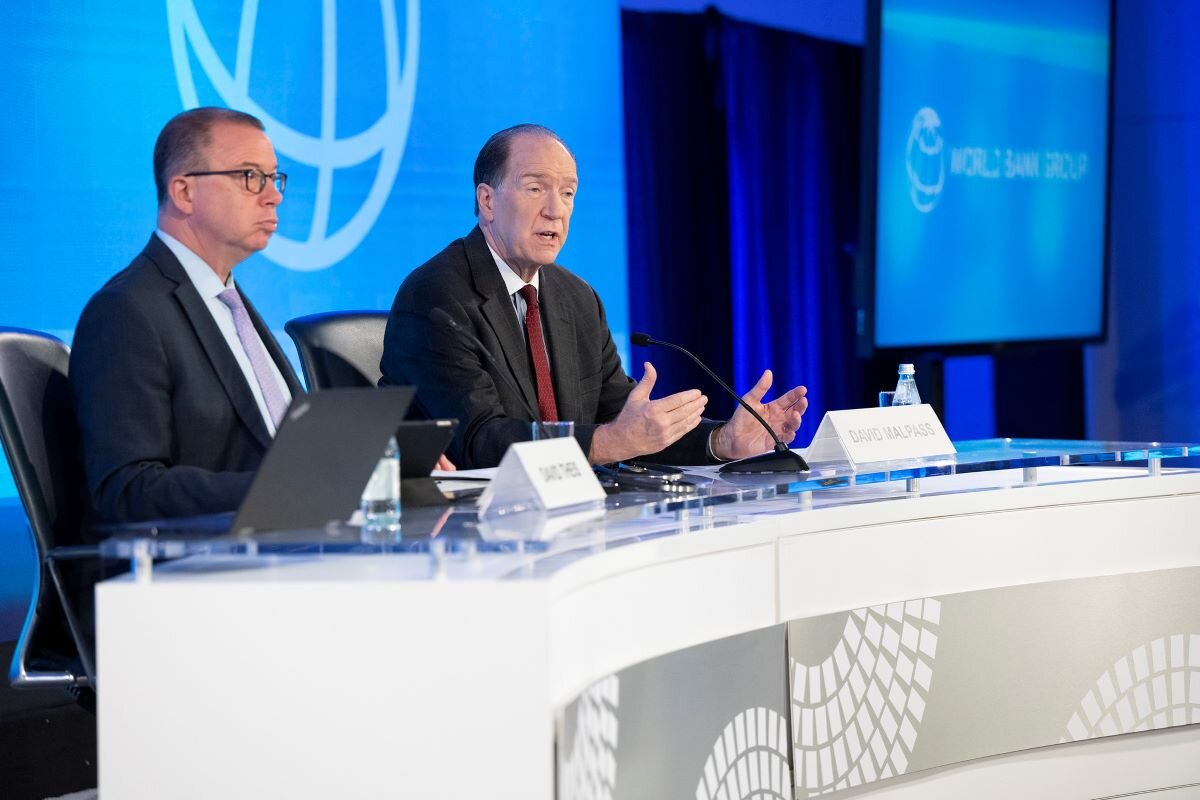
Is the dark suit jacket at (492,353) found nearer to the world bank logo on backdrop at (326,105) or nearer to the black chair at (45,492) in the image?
the black chair at (45,492)

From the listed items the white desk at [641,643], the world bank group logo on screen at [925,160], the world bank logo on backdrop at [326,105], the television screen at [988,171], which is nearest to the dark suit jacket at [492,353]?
the white desk at [641,643]

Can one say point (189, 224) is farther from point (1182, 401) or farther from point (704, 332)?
point (1182, 401)

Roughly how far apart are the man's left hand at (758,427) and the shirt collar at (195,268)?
0.98 meters

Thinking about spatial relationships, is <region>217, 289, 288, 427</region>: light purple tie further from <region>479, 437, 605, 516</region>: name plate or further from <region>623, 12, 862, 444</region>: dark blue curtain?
<region>623, 12, 862, 444</region>: dark blue curtain

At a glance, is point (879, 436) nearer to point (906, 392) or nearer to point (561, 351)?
point (906, 392)

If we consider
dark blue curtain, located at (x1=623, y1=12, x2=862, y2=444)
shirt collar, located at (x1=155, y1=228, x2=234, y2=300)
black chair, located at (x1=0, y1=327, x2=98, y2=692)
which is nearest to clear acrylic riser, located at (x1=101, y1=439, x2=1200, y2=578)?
black chair, located at (x1=0, y1=327, x2=98, y2=692)

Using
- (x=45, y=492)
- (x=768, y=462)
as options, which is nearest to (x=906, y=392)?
(x=768, y=462)

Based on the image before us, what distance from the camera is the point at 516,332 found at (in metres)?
2.98

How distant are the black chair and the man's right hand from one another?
88cm

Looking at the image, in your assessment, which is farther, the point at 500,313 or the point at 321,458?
the point at 500,313

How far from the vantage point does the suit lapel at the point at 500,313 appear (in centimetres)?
293

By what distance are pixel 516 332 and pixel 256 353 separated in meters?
0.74

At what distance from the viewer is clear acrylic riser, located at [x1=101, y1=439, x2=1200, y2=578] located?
152 centimetres

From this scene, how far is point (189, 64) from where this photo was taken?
4.05m
